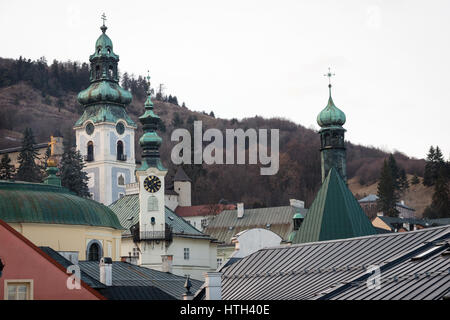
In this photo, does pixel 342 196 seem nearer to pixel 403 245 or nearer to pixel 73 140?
pixel 403 245

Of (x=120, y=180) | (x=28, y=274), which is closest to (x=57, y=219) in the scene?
(x=28, y=274)

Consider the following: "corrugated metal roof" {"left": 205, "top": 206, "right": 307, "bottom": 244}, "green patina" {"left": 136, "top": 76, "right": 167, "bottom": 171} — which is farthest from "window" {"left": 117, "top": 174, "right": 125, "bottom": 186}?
"green patina" {"left": 136, "top": 76, "right": 167, "bottom": 171}

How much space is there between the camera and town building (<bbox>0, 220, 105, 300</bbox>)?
29734 mm

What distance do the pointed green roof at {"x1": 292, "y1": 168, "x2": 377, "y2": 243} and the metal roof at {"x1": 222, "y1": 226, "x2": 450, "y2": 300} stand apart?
13782mm

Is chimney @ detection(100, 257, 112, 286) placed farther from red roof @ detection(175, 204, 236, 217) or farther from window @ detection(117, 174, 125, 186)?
red roof @ detection(175, 204, 236, 217)

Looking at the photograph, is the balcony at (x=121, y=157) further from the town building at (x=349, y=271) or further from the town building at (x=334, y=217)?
the town building at (x=349, y=271)

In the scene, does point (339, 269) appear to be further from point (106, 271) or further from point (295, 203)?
point (295, 203)

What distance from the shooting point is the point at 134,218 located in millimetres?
99000

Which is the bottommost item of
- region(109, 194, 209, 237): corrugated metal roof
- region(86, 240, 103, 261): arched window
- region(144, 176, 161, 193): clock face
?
region(86, 240, 103, 261): arched window

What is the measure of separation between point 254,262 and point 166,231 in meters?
50.2

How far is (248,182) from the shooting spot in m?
178

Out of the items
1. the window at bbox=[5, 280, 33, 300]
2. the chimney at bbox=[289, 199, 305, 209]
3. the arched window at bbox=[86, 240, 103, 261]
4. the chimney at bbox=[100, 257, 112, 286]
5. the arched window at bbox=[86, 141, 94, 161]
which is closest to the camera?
the window at bbox=[5, 280, 33, 300]

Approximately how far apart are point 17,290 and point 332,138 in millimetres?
46551
